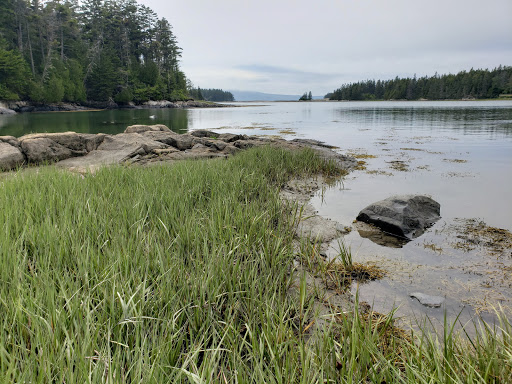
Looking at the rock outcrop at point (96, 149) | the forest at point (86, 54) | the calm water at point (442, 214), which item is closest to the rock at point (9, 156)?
the rock outcrop at point (96, 149)

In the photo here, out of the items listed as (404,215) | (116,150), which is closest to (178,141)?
(116,150)

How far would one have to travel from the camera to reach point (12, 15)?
194 ft

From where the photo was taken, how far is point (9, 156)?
388 inches

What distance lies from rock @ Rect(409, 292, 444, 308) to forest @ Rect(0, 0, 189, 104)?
6411 cm

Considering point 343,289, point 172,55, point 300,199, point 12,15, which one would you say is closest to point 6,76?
point 12,15

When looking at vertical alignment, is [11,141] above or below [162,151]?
above

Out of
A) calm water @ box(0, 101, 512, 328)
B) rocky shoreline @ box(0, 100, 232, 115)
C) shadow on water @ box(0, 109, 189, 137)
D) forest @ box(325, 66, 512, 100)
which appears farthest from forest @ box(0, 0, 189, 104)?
forest @ box(325, 66, 512, 100)

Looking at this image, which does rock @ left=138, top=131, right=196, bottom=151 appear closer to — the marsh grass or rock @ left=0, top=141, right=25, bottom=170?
rock @ left=0, top=141, right=25, bottom=170

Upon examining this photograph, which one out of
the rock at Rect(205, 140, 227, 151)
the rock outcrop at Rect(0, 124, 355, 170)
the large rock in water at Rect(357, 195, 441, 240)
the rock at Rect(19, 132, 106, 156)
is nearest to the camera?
the large rock in water at Rect(357, 195, 441, 240)

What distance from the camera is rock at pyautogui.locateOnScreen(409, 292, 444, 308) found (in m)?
3.74

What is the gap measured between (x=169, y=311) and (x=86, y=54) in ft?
286

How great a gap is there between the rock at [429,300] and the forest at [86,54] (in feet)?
210

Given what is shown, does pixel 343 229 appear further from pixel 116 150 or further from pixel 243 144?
pixel 243 144

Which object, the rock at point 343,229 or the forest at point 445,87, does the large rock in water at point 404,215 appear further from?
the forest at point 445,87
